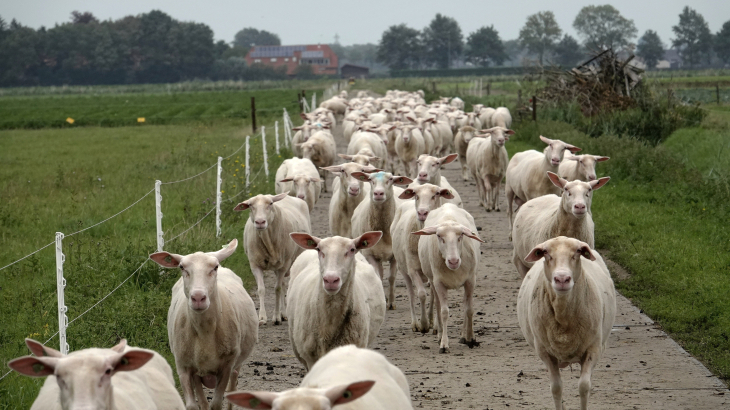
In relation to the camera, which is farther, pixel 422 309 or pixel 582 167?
pixel 582 167

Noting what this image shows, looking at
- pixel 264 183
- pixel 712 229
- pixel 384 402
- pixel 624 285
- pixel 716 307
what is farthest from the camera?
pixel 264 183

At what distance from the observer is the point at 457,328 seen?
9.77 m

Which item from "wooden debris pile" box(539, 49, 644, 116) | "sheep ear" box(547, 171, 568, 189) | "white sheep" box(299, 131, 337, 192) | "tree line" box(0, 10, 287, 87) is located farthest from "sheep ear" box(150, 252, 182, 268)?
"tree line" box(0, 10, 287, 87)

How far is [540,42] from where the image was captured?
14438 cm

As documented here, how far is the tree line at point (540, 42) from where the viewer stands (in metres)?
133

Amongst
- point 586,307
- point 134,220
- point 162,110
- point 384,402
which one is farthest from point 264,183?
point 162,110

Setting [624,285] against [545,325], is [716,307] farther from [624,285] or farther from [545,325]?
[545,325]

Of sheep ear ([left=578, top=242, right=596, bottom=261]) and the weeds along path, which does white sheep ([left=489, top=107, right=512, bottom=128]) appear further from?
sheep ear ([left=578, top=242, right=596, bottom=261])

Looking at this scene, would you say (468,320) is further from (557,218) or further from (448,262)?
(557,218)

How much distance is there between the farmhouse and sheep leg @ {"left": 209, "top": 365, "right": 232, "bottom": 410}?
174 m

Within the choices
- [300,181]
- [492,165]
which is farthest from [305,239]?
[492,165]

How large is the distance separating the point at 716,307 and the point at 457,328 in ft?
9.62

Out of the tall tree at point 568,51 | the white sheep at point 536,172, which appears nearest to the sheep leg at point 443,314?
the white sheep at point 536,172

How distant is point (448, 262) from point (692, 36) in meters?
141
